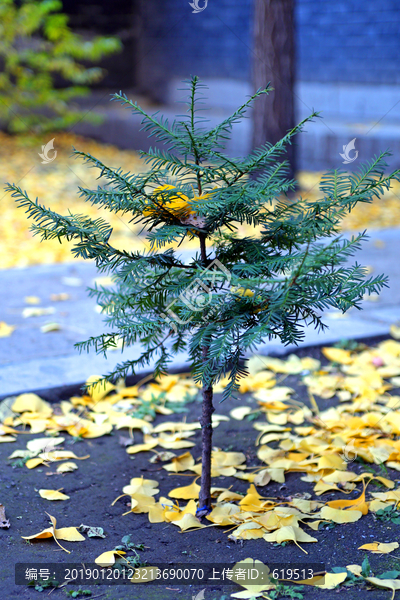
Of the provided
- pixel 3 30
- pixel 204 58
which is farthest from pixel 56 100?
pixel 204 58

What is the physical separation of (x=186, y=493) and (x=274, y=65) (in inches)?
209

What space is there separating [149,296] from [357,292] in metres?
0.61

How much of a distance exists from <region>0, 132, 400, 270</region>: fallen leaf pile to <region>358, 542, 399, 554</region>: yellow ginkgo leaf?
2.41 m

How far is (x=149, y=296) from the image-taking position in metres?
1.85

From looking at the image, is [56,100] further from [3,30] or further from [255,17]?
[255,17]

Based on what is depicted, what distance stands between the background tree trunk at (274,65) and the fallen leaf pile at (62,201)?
2.73ft

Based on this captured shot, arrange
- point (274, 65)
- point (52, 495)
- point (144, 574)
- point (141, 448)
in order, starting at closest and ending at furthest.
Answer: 1. point (144, 574)
2. point (52, 495)
3. point (141, 448)
4. point (274, 65)

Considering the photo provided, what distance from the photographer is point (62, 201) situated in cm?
768

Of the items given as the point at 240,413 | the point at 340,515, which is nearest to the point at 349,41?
the point at 240,413

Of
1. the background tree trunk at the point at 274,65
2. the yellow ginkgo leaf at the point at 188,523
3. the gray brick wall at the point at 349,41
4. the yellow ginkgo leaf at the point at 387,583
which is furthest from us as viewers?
the gray brick wall at the point at 349,41

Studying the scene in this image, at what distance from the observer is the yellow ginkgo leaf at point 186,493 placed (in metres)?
2.08

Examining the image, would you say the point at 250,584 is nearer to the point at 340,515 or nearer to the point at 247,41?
the point at 340,515

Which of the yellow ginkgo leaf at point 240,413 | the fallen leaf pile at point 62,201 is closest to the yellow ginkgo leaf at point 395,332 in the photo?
the yellow ginkgo leaf at point 240,413

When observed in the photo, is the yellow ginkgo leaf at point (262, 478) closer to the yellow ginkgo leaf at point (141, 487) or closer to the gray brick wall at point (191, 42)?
the yellow ginkgo leaf at point (141, 487)
